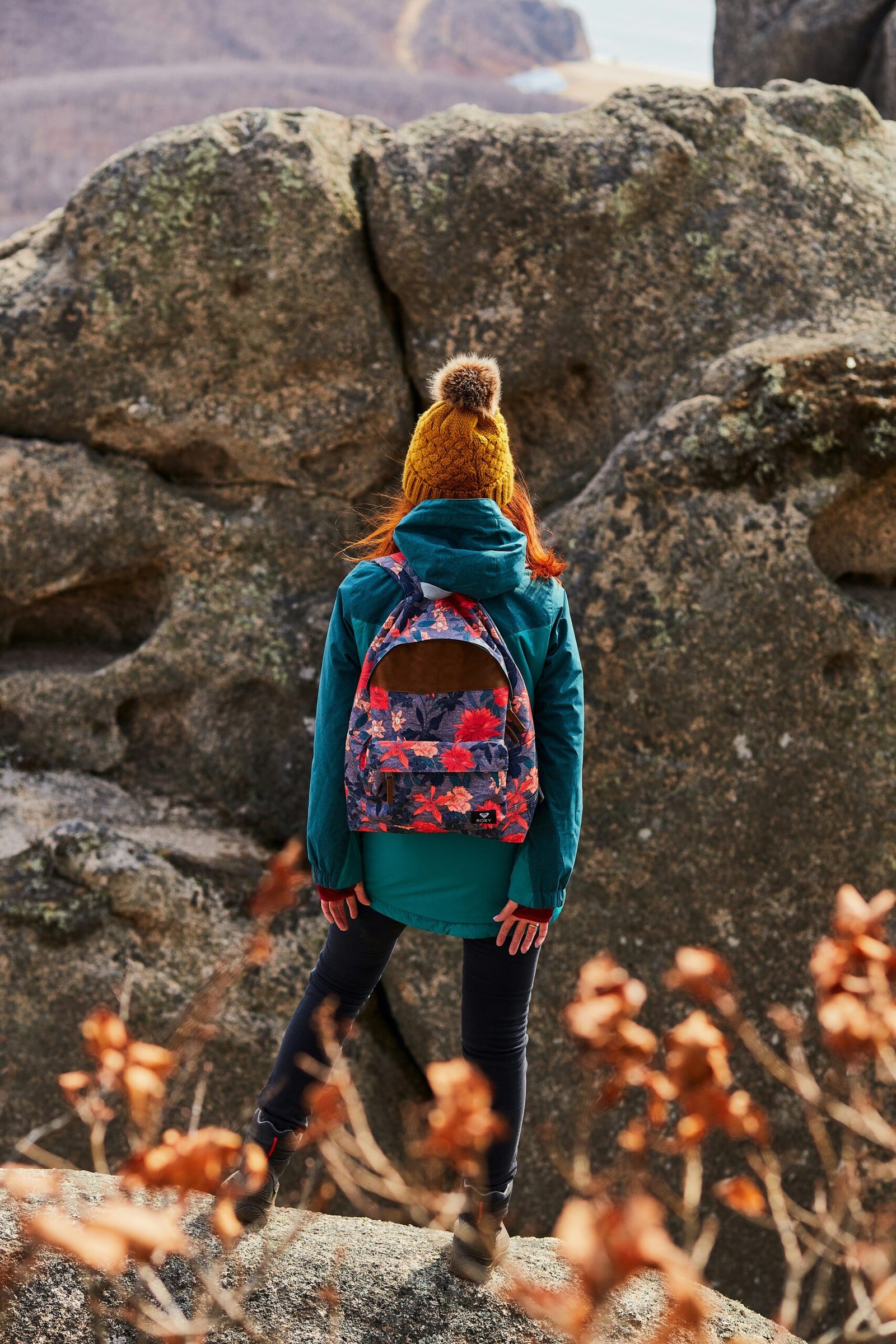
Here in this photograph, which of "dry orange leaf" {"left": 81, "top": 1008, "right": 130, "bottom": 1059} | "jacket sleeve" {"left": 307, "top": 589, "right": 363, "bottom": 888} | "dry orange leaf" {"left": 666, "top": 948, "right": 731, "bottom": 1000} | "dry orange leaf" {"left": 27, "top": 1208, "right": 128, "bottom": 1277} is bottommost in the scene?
"jacket sleeve" {"left": 307, "top": 589, "right": 363, "bottom": 888}

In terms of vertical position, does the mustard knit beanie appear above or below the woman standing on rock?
above

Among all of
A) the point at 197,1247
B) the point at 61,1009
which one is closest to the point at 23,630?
the point at 61,1009

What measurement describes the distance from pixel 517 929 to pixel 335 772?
65 cm

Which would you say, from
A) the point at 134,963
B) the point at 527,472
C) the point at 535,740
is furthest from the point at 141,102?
the point at 535,740

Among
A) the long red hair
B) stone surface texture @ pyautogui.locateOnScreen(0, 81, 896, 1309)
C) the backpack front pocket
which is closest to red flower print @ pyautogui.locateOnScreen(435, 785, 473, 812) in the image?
the backpack front pocket

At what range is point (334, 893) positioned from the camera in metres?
3.18

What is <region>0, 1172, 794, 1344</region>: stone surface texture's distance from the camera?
286 centimetres

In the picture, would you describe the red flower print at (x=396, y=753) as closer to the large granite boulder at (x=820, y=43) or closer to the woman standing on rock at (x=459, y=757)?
the woman standing on rock at (x=459, y=757)

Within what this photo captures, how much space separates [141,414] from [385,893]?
3.00 meters

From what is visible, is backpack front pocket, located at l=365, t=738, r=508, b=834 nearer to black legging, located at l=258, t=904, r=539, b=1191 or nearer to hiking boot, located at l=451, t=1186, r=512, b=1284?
black legging, located at l=258, t=904, r=539, b=1191

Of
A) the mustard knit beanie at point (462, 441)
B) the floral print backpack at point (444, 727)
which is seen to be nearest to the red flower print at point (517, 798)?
the floral print backpack at point (444, 727)

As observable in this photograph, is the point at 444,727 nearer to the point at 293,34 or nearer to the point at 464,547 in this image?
the point at 464,547

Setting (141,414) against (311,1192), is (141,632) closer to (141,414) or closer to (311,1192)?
(141,414)

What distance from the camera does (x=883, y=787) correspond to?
4.70m
